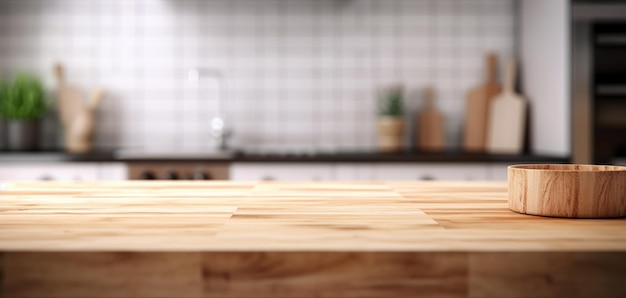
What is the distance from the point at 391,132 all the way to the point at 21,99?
6.22 feet

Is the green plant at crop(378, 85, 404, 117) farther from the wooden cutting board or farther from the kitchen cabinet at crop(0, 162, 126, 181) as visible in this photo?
the kitchen cabinet at crop(0, 162, 126, 181)

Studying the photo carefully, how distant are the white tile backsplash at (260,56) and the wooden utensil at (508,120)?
0.21m

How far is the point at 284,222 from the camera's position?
658mm

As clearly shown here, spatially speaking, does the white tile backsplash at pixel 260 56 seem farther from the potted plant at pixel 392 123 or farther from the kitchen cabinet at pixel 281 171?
the kitchen cabinet at pixel 281 171

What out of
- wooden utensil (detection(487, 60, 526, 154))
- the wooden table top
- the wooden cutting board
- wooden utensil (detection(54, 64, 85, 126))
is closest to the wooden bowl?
the wooden table top

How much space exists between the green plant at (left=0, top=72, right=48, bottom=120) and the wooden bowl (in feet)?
9.12

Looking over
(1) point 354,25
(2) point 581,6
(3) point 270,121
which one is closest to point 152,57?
(3) point 270,121

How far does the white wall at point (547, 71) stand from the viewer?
7.72 feet

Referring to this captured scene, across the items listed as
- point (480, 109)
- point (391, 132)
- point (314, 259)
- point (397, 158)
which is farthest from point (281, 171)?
point (314, 259)

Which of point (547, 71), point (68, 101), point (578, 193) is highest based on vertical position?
point (547, 71)

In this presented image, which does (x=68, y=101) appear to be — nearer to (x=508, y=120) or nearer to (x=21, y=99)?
(x=21, y=99)

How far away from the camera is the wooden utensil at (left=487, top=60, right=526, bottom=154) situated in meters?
2.75

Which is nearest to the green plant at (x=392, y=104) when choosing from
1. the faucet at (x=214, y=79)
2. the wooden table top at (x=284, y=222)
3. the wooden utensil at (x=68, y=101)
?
the faucet at (x=214, y=79)

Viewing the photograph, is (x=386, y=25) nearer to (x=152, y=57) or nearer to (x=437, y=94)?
(x=437, y=94)
